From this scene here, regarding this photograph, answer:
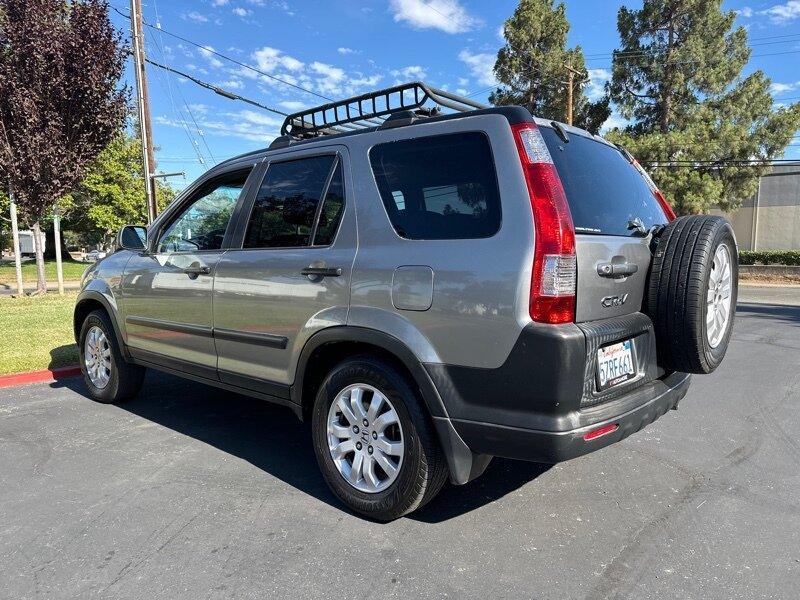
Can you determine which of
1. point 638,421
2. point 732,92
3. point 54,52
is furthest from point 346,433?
point 732,92

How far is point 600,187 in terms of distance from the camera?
290 centimetres

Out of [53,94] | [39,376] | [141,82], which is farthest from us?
[141,82]

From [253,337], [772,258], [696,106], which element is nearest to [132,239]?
[253,337]

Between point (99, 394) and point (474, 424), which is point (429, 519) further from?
point (99, 394)

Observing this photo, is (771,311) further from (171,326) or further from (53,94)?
(53,94)

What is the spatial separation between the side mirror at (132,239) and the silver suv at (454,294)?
1081mm

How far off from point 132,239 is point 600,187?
351 centimetres

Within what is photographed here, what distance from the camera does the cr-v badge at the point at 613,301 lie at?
2.55m

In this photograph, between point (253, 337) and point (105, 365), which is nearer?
point (253, 337)

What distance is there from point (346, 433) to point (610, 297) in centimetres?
148

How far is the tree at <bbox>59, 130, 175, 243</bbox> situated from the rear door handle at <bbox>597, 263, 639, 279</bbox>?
35424mm

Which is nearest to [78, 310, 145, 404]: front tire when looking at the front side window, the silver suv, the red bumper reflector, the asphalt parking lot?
the asphalt parking lot

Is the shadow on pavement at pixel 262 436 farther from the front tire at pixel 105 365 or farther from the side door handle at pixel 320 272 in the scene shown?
the side door handle at pixel 320 272

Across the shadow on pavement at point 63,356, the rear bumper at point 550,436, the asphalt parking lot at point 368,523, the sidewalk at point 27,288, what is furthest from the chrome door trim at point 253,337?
the sidewalk at point 27,288
